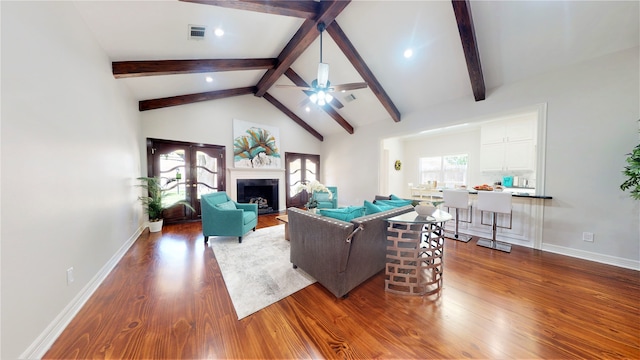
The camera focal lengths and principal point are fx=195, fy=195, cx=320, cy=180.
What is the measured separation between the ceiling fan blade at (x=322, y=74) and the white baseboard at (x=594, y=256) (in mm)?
4245

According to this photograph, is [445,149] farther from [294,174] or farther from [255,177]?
[255,177]

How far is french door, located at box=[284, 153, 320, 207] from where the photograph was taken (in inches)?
258

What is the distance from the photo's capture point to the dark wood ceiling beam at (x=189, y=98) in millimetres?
4133

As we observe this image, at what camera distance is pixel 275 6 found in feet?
7.98

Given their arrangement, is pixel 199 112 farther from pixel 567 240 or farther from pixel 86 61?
pixel 567 240

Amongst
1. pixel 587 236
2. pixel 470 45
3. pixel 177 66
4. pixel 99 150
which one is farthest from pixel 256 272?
pixel 587 236

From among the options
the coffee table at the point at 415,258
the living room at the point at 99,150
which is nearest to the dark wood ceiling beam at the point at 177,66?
the living room at the point at 99,150

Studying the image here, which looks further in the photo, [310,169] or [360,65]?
[310,169]

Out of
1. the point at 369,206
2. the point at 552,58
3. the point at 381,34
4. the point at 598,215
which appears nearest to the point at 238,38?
the point at 381,34

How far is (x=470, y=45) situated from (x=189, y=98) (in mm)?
5414

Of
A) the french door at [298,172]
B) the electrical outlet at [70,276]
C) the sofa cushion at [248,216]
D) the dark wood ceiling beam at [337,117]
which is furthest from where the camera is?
the french door at [298,172]

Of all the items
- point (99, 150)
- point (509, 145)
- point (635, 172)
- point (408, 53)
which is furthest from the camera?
point (509, 145)

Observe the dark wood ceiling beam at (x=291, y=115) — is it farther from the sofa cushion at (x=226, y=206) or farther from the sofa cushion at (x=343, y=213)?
the sofa cushion at (x=343, y=213)

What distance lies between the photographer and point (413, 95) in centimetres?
421
